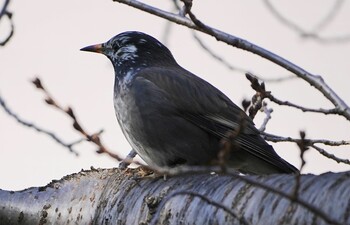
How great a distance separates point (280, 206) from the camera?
3.00 m

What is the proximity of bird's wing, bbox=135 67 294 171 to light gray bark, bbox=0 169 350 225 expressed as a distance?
0.83m

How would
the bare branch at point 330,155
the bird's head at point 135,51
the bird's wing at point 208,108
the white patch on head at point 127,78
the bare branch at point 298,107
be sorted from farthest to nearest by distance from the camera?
the bird's head at point 135,51, the white patch on head at point 127,78, the bird's wing at point 208,108, the bare branch at point 330,155, the bare branch at point 298,107

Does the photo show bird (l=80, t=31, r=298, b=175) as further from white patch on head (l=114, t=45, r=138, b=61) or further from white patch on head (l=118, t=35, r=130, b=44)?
white patch on head (l=118, t=35, r=130, b=44)

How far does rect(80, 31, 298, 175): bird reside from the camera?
4.95 m

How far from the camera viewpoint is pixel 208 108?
5.22 m

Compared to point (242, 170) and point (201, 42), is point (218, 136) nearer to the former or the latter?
point (242, 170)

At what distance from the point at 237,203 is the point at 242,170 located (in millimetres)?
1848

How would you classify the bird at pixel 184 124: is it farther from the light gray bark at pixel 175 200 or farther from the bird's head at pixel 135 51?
the light gray bark at pixel 175 200

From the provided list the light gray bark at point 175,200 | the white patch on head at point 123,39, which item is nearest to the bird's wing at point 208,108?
the white patch on head at point 123,39

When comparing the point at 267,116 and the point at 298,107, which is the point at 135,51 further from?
the point at 298,107

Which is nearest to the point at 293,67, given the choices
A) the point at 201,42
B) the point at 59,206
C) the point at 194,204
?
the point at 201,42

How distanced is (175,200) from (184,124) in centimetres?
158

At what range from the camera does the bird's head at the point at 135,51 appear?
5965 millimetres

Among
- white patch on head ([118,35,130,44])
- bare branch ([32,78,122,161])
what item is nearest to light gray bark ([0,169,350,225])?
bare branch ([32,78,122,161])
